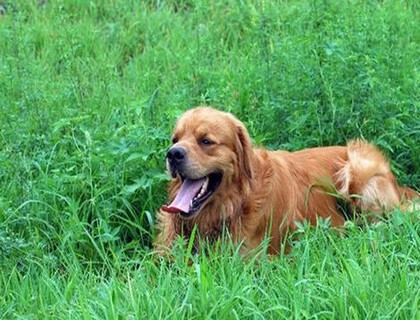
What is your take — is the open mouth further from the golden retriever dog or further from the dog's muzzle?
→ the dog's muzzle

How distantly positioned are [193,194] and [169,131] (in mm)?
1190

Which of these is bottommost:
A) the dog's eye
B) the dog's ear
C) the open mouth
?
the open mouth

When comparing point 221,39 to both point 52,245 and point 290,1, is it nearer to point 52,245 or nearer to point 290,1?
point 290,1

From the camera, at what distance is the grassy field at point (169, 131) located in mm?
5020

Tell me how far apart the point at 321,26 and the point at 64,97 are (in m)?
2.27

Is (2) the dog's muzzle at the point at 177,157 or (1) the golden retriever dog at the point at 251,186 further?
(1) the golden retriever dog at the point at 251,186

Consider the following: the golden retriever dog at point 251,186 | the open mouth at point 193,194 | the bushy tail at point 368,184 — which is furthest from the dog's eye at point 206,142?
the bushy tail at point 368,184

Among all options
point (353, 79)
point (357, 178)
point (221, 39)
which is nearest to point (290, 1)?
point (221, 39)

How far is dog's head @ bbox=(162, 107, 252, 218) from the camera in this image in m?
5.97

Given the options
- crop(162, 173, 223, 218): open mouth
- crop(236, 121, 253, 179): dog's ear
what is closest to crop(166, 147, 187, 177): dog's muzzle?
crop(162, 173, 223, 218): open mouth

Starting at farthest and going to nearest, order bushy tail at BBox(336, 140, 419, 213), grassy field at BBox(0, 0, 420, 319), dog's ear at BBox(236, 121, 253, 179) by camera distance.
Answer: bushy tail at BBox(336, 140, 419, 213), dog's ear at BBox(236, 121, 253, 179), grassy field at BBox(0, 0, 420, 319)

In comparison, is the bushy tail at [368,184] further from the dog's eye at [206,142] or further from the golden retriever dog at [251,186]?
the dog's eye at [206,142]

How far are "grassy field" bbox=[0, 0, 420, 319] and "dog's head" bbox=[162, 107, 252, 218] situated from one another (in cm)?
37

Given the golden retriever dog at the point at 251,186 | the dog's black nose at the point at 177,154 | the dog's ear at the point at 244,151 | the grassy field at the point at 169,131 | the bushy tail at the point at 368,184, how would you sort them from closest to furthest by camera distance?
1. the grassy field at the point at 169,131
2. the dog's black nose at the point at 177,154
3. the golden retriever dog at the point at 251,186
4. the dog's ear at the point at 244,151
5. the bushy tail at the point at 368,184
